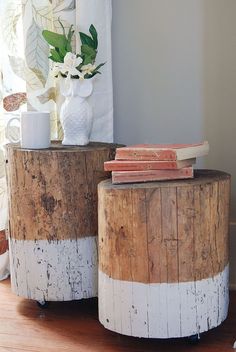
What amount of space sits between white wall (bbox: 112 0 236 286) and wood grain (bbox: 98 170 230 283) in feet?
1.53

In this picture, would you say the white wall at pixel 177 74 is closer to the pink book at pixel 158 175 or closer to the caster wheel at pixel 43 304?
the pink book at pixel 158 175

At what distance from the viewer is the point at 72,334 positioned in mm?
1517

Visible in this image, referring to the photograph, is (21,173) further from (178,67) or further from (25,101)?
(178,67)

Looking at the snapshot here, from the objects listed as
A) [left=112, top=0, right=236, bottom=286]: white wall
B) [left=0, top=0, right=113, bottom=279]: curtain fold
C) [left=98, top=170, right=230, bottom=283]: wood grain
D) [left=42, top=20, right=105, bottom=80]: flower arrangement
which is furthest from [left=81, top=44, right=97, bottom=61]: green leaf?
[left=98, top=170, right=230, bottom=283]: wood grain

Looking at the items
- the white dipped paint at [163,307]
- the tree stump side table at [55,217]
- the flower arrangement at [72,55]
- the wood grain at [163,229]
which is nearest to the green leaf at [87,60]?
the flower arrangement at [72,55]

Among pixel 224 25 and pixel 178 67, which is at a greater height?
pixel 224 25

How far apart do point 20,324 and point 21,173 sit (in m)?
0.46

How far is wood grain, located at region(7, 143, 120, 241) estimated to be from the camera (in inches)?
61.0

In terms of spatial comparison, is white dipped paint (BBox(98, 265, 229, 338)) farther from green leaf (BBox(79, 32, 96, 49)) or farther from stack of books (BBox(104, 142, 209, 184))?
green leaf (BBox(79, 32, 96, 49))

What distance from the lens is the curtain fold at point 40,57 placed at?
5.94ft

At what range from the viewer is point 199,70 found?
5.90 ft

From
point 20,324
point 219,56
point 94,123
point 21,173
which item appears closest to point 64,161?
point 21,173

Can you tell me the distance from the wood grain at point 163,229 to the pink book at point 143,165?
0.16 ft

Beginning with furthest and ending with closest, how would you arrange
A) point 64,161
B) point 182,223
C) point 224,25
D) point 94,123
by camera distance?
point 94,123 < point 224,25 < point 64,161 < point 182,223
